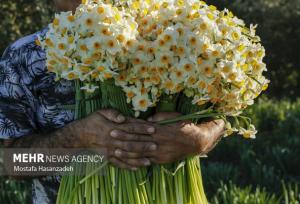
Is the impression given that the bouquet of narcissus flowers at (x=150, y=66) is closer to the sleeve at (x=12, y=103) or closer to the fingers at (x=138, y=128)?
the fingers at (x=138, y=128)

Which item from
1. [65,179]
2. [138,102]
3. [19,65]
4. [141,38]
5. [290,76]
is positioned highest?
[290,76]

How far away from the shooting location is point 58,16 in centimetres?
177

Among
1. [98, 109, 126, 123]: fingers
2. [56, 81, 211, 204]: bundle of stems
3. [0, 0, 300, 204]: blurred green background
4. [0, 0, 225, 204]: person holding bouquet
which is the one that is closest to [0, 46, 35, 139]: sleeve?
[0, 0, 225, 204]: person holding bouquet

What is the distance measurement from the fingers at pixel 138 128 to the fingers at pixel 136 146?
1.3 inches

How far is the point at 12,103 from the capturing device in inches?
A: 83.1

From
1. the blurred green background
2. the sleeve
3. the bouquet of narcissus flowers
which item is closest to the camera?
the bouquet of narcissus flowers

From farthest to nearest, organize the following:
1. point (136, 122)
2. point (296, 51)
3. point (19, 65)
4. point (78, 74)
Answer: point (296, 51)
point (19, 65)
point (136, 122)
point (78, 74)

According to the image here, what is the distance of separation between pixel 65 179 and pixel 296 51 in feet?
41.0

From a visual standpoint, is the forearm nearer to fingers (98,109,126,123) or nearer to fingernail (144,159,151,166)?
fingers (98,109,126,123)

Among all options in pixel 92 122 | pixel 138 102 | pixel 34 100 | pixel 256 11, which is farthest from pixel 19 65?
pixel 256 11

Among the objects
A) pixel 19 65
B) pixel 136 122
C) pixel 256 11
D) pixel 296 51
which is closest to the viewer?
pixel 136 122

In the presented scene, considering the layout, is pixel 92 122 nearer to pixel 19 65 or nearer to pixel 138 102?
pixel 138 102

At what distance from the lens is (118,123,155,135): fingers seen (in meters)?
1.85

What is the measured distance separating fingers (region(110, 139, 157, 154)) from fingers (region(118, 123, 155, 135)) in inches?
1.3
